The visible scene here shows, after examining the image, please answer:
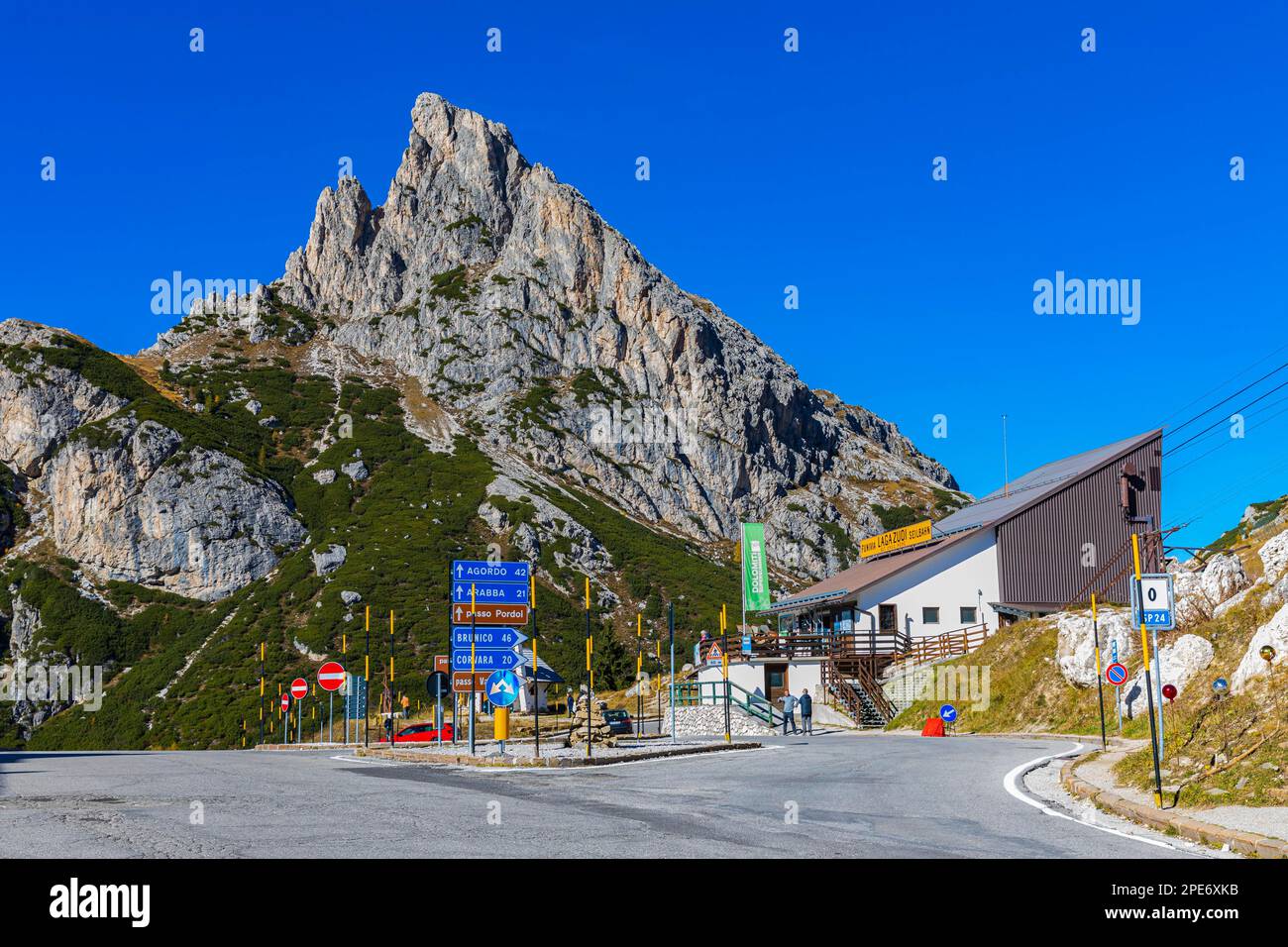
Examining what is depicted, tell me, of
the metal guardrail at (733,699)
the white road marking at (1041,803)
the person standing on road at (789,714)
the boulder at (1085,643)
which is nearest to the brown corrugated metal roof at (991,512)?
the metal guardrail at (733,699)

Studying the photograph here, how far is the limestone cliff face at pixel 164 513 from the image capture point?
10994 cm

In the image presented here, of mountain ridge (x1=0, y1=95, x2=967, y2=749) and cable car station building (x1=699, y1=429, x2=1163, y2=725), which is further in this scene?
mountain ridge (x1=0, y1=95, x2=967, y2=749)

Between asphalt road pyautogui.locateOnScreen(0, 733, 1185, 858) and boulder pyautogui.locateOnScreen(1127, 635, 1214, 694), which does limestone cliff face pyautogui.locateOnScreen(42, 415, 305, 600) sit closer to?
asphalt road pyautogui.locateOnScreen(0, 733, 1185, 858)

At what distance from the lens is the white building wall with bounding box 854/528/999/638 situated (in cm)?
5175

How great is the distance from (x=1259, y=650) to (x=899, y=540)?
43.1 metres

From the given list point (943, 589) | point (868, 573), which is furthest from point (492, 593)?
point (868, 573)

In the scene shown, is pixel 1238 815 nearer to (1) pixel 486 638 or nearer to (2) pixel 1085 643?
(1) pixel 486 638

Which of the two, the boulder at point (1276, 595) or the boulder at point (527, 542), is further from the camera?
the boulder at point (527, 542)

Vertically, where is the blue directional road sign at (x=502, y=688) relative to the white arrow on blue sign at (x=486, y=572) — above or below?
below

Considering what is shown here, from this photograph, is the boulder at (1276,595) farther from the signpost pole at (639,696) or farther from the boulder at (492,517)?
the boulder at (492,517)

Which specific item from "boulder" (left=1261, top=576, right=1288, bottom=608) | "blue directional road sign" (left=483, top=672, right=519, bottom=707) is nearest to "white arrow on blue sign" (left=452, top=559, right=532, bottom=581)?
"blue directional road sign" (left=483, top=672, right=519, bottom=707)

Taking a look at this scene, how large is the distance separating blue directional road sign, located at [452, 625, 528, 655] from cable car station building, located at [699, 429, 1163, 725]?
2207 centimetres

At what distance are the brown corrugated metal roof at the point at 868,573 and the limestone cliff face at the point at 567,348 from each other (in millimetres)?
82542

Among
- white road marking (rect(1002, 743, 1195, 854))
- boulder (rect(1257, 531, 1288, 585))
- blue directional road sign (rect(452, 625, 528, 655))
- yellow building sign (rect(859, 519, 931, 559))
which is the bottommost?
white road marking (rect(1002, 743, 1195, 854))
